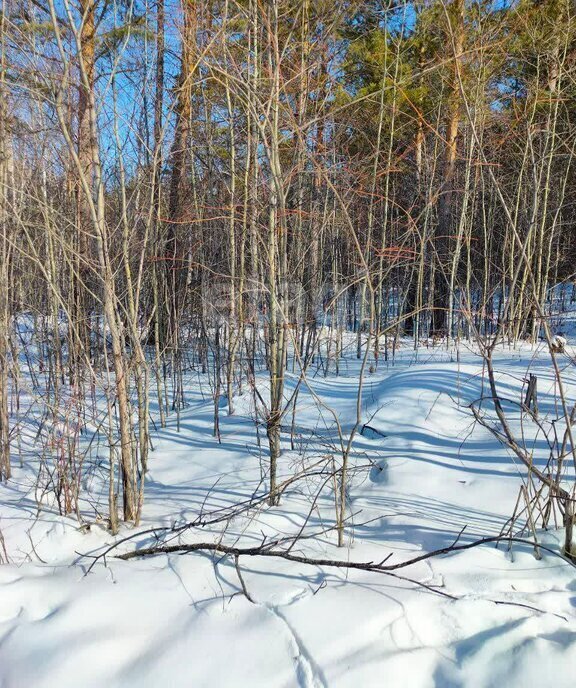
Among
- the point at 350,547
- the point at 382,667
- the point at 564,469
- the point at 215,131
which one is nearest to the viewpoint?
the point at 382,667

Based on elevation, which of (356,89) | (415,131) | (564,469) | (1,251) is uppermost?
(356,89)

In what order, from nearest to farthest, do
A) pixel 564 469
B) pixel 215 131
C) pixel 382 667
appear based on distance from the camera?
pixel 382 667, pixel 564 469, pixel 215 131

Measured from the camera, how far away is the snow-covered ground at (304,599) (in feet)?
6.41

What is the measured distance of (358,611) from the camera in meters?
2.22

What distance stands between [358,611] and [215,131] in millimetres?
6812

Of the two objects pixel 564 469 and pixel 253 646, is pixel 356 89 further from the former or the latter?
pixel 253 646

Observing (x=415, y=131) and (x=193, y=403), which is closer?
(x=193, y=403)

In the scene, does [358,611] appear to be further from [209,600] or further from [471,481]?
[471,481]

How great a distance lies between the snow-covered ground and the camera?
6.41ft

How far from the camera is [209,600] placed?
7.73 feet

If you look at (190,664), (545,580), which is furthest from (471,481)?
(190,664)

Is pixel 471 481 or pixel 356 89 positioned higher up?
pixel 356 89

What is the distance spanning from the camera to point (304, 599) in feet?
7.64

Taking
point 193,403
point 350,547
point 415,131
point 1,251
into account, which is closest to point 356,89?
point 415,131
